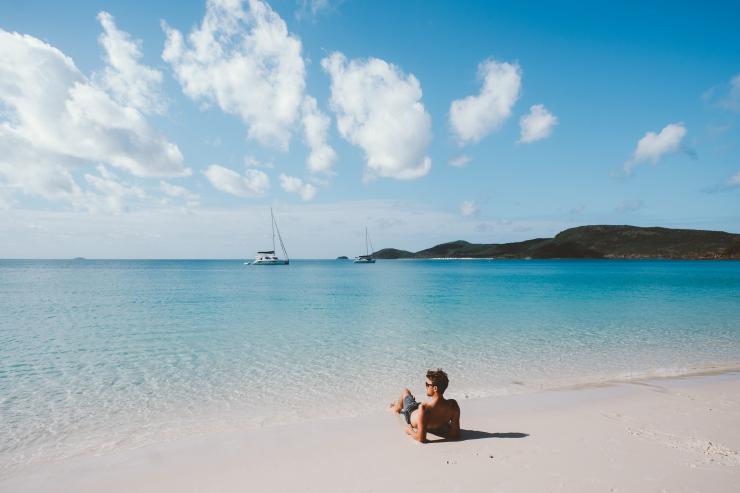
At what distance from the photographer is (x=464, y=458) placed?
6688mm

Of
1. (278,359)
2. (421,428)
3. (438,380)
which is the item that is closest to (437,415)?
(421,428)

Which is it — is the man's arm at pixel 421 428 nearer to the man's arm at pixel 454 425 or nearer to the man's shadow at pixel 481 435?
the man's shadow at pixel 481 435

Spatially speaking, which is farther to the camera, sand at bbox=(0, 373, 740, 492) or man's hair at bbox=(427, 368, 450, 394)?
man's hair at bbox=(427, 368, 450, 394)

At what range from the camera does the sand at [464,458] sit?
19.4ft

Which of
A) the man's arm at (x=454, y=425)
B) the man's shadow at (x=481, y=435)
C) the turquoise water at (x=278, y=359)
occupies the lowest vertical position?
the turquoise water at (x=278, y=359)

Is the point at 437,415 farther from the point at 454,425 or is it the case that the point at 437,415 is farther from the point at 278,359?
the point at 278,359

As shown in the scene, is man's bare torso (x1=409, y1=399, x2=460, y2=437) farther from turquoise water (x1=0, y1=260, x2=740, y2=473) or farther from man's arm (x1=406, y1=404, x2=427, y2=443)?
turquoise water (x1=0, y1=260, x2=740, y2=473)

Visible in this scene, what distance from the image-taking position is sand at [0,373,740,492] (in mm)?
5906

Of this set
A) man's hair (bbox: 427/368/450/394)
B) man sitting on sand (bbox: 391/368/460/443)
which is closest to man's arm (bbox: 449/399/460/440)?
man sitting on sand (bbox: 391/368/460/443)

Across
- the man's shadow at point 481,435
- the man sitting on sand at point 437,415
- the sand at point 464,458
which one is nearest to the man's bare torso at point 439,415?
the man sitting on sand at point 437,415

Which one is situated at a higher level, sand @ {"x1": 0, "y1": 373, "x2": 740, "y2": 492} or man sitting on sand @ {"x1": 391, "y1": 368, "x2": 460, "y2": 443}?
man sitting on sand @ {"x1": 391, "y1": 368, "x2": 460, "y2": 443}

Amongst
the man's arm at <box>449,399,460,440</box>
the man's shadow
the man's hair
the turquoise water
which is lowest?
the turquoise water

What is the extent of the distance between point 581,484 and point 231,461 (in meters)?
5.61

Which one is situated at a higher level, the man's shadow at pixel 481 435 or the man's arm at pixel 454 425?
the man's arm at pixel 454 425
